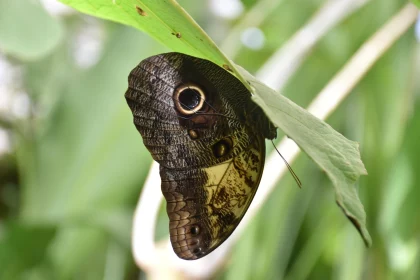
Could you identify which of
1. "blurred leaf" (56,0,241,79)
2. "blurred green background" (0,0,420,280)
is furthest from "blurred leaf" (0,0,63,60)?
"blurred leaf" (56,0,241,79)

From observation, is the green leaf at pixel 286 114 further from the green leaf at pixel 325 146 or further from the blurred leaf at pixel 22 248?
the blurred leaf at pixel 22 248

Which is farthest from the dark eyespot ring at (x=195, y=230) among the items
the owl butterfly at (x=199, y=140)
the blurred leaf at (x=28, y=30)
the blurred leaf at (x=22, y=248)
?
the blurred leaf at (x=22, y=248)

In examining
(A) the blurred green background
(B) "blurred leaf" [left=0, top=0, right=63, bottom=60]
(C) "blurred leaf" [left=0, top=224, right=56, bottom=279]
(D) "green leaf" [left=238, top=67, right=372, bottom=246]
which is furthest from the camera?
(C) "blurred leaf" [left=0, top=224, right=56, bottom=279]

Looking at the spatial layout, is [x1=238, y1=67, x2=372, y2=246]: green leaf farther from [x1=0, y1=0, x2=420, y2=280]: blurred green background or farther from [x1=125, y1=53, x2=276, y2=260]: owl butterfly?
[x1=0, y1=0, x2=420, y2=280]: blurred green background

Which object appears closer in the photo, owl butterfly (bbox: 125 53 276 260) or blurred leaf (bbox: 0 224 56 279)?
owl butterfly (bbox: 125 53 276 260)

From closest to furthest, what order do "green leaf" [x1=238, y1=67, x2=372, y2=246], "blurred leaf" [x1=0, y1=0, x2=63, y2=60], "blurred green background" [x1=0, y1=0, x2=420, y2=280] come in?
"green leaf" [x1=238, y1=67, x2=372, y2=246] → "blurred leaf" [x1=0, y1=0, x2=63, y2=60] → "blurred green background" [x1=0, y1=0, x2=420, y2=280]

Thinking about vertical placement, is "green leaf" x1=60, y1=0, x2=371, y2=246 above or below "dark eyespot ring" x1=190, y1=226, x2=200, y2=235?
above
